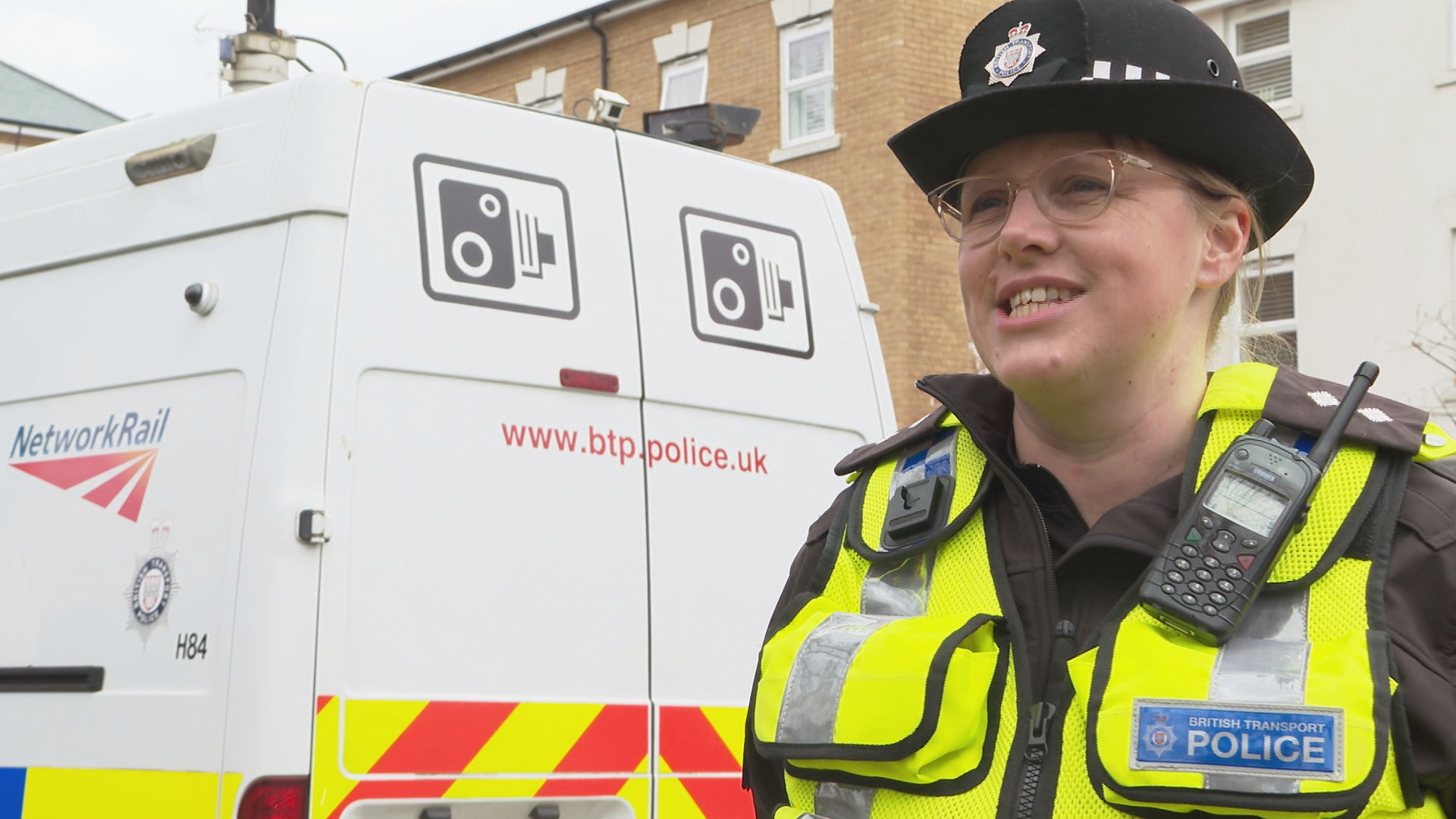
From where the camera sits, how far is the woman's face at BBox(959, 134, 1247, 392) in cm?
202

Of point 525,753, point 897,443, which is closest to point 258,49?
point 525,753

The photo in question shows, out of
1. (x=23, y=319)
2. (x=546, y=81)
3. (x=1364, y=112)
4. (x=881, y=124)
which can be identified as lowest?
(x=23, y=319)

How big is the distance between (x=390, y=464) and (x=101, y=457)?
902mm

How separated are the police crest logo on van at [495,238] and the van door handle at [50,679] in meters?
1.23

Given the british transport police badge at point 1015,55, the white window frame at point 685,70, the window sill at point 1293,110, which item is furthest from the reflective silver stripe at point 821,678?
the white window frame at point 685,70

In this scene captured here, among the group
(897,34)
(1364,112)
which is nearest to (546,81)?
(897,34)

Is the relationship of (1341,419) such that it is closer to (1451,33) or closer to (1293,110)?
(1451,33)

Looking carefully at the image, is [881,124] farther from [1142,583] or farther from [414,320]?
[1142,583]

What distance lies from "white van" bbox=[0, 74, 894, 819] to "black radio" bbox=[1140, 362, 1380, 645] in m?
2.27

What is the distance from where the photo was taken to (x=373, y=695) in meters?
3.70

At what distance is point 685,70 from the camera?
19734mm

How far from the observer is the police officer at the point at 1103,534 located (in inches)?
68.7

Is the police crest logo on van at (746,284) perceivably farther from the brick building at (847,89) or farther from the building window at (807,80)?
the building window at (807,80)

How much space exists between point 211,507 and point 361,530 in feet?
1.25
